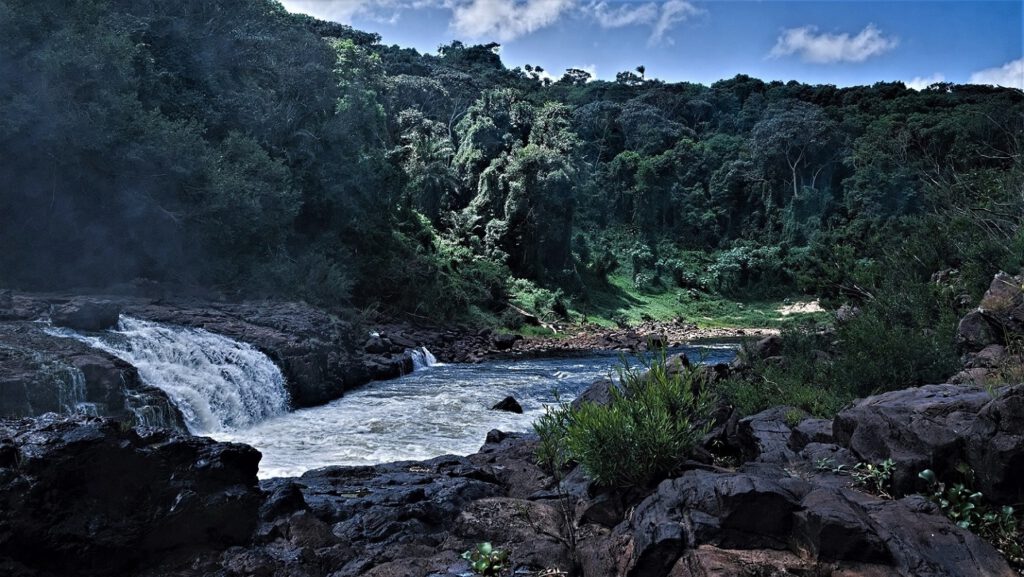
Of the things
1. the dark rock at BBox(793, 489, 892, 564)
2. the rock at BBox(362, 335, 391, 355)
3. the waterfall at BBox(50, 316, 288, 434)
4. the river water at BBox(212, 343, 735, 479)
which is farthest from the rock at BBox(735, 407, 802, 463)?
the rock at BBox(362, 335, 391, 355)

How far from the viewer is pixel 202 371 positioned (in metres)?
13.6

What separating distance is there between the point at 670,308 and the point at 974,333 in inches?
1619

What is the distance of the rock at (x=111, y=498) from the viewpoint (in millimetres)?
4867

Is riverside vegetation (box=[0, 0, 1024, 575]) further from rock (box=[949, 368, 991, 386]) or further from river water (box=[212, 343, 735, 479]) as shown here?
river water (box=[212, 343, 735, 479])

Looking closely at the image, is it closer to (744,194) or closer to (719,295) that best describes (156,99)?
(719,295)

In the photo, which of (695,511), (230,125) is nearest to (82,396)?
(695,511)

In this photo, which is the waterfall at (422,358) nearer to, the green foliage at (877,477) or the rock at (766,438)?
the rock at (766,438)

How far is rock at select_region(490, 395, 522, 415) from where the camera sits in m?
14.6

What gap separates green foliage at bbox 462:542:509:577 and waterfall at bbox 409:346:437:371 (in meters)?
17.2

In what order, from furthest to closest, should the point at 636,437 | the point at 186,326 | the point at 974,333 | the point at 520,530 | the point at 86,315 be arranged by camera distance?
the point at 186,326 < the point at 86,315 < the point at 974,333 < the point at 520,530 < the point at 636,437

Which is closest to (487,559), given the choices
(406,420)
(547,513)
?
(547,513)

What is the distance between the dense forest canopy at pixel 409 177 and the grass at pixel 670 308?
61.4 inches

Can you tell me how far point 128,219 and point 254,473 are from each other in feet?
56.3

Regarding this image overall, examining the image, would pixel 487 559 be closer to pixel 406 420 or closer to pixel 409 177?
pixel 406 420
